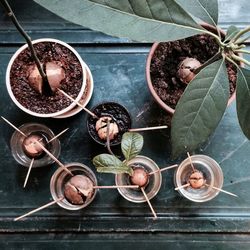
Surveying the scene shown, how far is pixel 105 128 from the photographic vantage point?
1.08 meters

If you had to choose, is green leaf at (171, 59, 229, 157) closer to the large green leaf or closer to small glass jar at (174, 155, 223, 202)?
the large green leaf

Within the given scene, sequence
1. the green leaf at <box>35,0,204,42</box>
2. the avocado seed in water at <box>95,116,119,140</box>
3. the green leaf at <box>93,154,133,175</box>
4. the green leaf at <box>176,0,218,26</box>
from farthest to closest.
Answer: the avocado seed in water at <box>95,116,119,140</box>, the green leaf at <box>93,154,133,175</box>, the green leaf at <box>176,0,218,26</box>, the green leaf at <box>35,0,204,42</box>

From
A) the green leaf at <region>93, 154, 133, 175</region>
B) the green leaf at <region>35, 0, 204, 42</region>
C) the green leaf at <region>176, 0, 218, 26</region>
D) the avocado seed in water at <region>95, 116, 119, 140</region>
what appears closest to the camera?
the green leaf at <region>35, 0, 204, 42</region>

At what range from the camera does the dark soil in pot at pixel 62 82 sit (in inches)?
42.2

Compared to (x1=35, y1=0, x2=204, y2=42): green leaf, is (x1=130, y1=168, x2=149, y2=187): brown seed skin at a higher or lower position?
lower

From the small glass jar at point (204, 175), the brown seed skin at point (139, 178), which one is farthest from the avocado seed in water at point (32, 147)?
the small glass jar at point (204, 175)

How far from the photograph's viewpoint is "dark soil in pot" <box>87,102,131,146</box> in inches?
43.8

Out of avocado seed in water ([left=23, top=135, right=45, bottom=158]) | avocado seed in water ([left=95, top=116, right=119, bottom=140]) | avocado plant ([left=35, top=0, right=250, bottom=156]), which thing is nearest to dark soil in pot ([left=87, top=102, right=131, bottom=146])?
avocado seed in water ([left=95, top=116, right=119, bottom=140])

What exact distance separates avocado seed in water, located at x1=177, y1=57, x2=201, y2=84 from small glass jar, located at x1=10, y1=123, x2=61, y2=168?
0.35 meters

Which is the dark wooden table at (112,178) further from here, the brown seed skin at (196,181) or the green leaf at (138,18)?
the green leaf at (138,18)

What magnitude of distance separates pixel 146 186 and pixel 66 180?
0.20 m

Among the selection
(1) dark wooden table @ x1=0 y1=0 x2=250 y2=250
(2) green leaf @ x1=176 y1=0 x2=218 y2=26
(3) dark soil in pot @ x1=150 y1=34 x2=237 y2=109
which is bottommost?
(1) dark wooden table @ x1=0 y1=0 x2=250 y2=250

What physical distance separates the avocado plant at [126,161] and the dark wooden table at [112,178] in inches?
3.2

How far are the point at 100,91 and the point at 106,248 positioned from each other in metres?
0.38
